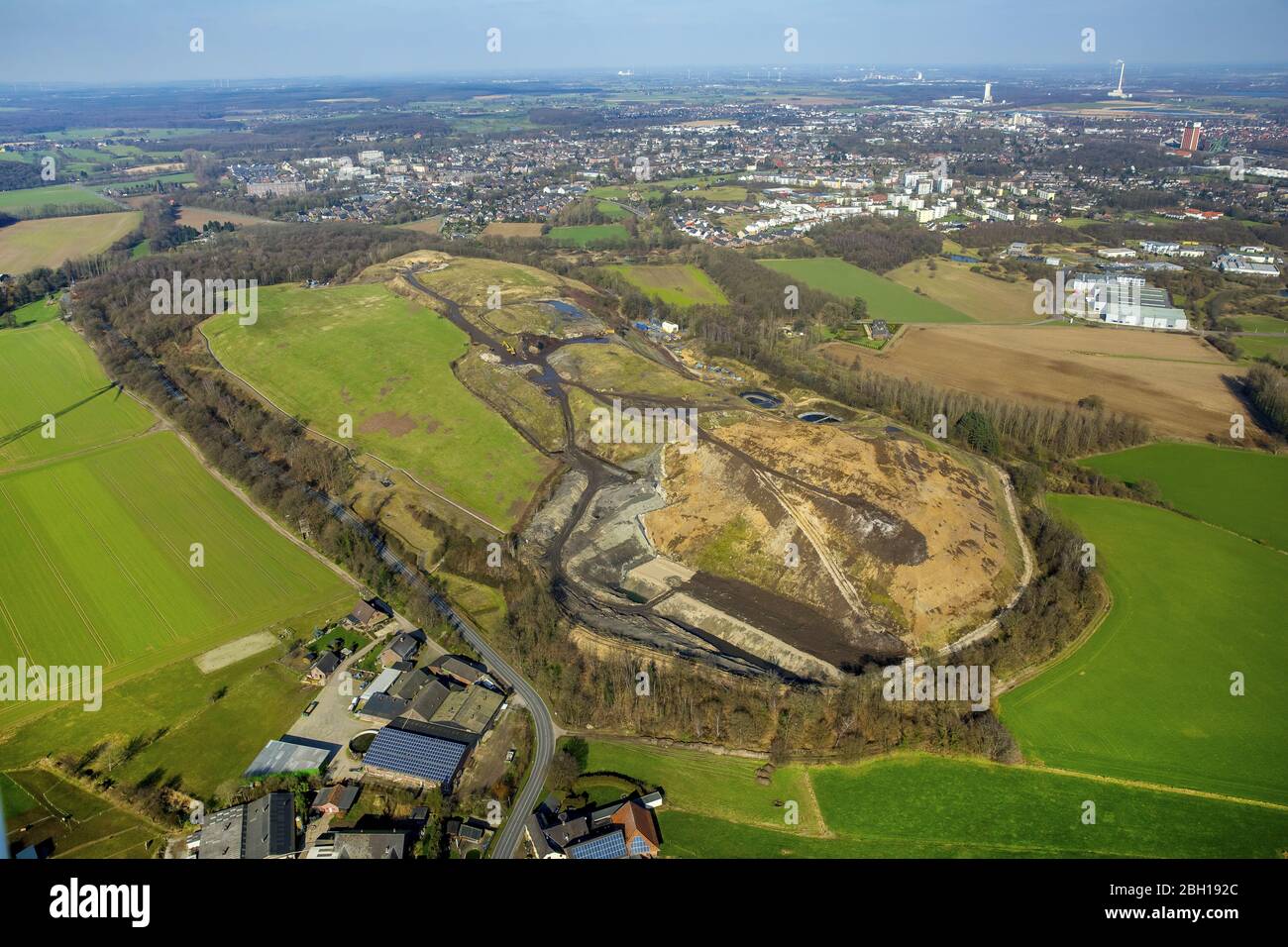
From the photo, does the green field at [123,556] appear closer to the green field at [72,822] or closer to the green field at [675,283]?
the green field at [72,822]

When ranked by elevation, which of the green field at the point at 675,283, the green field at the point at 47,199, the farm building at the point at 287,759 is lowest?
the farm building at the point at 287,759

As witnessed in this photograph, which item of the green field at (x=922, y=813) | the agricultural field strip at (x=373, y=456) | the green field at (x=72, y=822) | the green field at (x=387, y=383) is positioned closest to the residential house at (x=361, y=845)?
the green field at (x=72, y=822)

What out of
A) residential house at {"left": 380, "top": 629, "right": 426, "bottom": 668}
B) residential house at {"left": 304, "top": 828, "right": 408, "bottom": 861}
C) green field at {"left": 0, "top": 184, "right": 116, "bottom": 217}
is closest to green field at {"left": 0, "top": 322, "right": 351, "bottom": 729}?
residential house at {"left": 380, "top": 629, "right": 426, "bottom": 668}

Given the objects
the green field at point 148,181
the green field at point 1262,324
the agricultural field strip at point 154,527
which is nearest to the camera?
the agricultural field strip at point 154,527

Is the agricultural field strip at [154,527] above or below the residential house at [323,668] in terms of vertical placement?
above

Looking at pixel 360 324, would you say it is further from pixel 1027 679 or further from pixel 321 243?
pixel 1027 679

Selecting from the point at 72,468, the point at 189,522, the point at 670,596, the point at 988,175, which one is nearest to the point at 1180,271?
the point at 988,175

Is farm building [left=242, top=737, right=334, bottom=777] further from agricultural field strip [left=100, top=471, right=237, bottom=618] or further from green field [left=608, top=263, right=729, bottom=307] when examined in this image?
green field [left=608, top=263, right=729, bottom=307]

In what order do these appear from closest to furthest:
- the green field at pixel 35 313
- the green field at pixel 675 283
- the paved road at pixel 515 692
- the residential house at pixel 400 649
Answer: the paved road at pixel 515 692
the residential house at pixel 400 649
the green field at pixel 35 313
the green field at pixel 675 283
